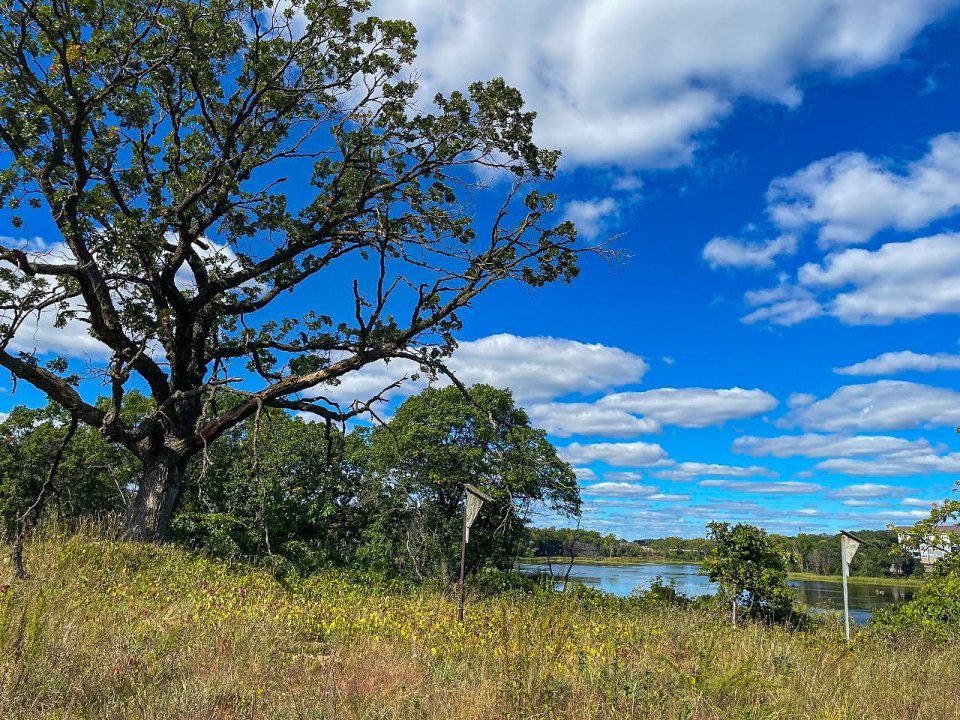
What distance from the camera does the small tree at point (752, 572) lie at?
13719 mm

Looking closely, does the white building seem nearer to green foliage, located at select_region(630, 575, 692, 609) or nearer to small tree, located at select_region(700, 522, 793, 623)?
small tree, located at select_region(700, 522, 793, 623)

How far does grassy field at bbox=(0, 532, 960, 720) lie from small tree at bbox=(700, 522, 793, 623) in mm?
4299

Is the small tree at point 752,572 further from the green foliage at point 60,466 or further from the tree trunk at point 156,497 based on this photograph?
the green foliage at point 60,466

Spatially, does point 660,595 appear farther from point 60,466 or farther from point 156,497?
point 60,466

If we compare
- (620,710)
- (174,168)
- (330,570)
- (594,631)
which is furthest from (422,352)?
(620,710)

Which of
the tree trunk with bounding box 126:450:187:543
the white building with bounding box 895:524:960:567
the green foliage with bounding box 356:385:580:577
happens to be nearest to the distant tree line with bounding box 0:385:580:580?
the green foliage with bounding box 356:385:580:577

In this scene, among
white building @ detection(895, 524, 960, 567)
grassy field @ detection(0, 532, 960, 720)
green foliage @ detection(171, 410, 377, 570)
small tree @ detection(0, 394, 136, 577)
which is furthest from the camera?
small tree @ detection(0, 394, 136, 577)

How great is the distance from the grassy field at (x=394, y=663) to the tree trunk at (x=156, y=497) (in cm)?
371

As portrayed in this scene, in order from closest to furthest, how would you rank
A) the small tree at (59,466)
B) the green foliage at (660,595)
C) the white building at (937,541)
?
the white building at (937,541) → the green foliage at (660,595) → the small tree at (59,466)

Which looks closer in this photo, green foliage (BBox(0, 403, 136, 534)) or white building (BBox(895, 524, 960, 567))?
white building (BBox(895, 524, 960, 567))

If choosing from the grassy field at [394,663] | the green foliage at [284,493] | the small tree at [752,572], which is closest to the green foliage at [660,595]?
the small tree at [752,572]

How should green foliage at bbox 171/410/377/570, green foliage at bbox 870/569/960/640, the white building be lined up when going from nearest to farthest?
green foliage at bbox 870/569/960/640 → the white building → green foliage at bbox 171/410/377/570

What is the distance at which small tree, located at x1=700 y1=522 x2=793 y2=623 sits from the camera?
1372cm

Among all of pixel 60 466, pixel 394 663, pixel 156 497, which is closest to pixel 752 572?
pixel 394 663
